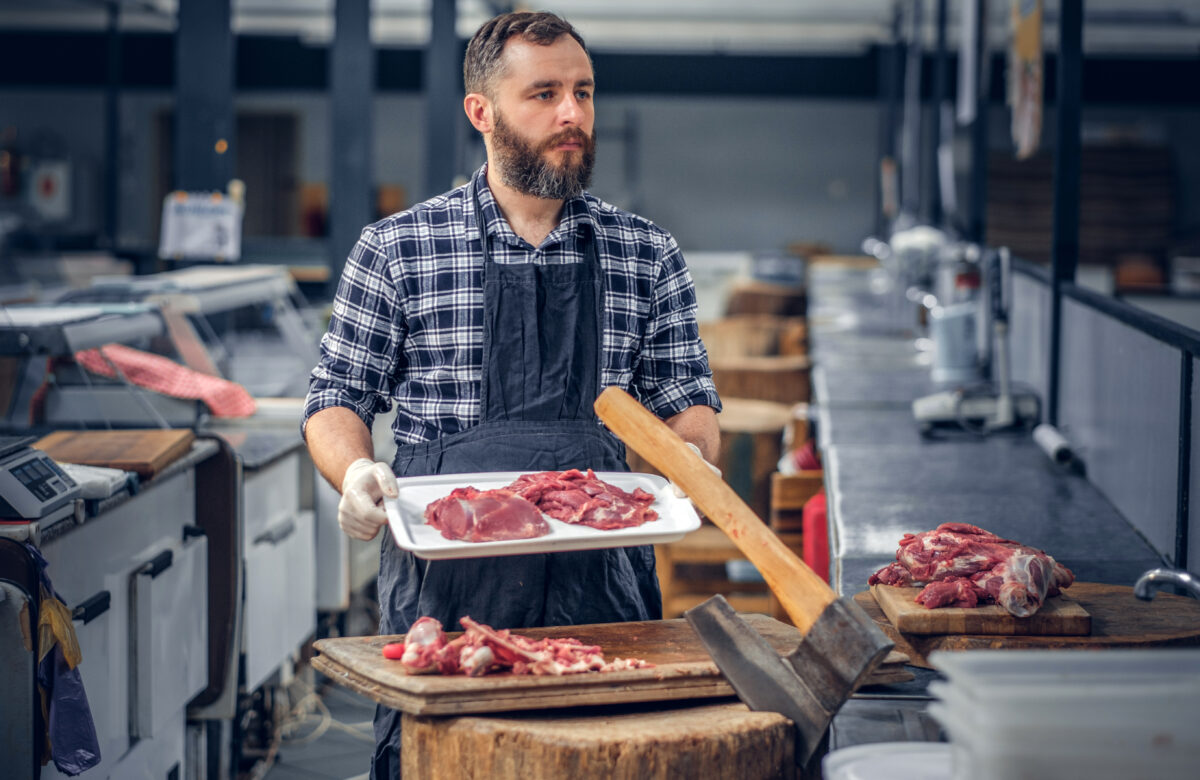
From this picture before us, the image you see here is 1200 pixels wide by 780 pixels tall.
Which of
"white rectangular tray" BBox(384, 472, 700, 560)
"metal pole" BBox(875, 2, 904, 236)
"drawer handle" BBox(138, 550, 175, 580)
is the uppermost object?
"metal pole" BBox(875, 2, 904, 236)

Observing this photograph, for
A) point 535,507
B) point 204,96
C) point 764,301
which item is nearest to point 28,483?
point 535,507

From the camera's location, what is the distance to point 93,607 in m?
2.70

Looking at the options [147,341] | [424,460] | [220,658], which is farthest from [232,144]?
[424,460]

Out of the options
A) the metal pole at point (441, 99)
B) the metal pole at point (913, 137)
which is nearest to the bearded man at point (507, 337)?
the metal pole at point (441, 99)

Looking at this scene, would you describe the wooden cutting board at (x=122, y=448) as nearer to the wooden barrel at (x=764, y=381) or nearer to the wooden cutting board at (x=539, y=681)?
the wooden cutting board at (x=539, y=681)

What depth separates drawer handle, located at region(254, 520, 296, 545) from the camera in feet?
12.2

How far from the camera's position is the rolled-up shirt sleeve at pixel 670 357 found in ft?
7.19

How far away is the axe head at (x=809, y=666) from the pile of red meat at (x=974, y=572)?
1.17 ft

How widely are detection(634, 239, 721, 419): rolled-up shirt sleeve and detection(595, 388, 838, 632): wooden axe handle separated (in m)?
0.29

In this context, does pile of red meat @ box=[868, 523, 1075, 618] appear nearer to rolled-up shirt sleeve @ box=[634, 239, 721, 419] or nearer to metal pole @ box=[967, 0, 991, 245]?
rolled-up shirt sleeve @ box=[634, 239, 721, 419]

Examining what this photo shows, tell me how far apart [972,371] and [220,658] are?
9.96ft

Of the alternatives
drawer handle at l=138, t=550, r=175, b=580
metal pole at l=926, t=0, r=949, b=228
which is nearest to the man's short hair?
drawer handle at l=138, t=550, r=175, b=580

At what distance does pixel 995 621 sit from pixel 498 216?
3.21 ft

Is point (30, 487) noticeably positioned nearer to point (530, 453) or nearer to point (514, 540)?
point (530, 453)
